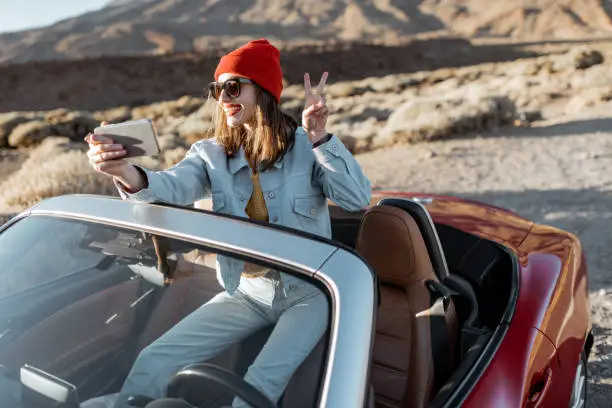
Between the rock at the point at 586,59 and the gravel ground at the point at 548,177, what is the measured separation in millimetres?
13048

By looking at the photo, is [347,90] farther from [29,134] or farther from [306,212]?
[306,212]

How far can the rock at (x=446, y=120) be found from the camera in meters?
11.7

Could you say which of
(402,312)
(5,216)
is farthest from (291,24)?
(402,312)

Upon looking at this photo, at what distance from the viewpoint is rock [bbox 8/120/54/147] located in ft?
60.5

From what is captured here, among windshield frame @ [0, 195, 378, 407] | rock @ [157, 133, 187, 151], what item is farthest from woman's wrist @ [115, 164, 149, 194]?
rock @ [157, 133, 187, 151]

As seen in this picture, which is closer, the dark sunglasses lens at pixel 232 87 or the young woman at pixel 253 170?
the young woman at pixel 253 170

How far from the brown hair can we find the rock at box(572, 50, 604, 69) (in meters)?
24.7

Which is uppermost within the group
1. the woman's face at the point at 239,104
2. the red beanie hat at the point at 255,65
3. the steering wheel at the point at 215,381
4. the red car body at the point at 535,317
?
the red beanie hat at the point at 255,65

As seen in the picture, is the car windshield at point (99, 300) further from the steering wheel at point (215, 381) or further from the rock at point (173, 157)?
the rock at point (173, 157)

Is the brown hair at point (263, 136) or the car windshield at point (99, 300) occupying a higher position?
the brown hair at point (263, 136)

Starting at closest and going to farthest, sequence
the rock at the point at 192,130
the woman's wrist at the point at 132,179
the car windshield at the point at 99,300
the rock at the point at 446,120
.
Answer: the car windshield at the point at 99,300, the woman's wrist at the point at 132,179, the rock at the point at 446,120, the rock at the point at 192,130

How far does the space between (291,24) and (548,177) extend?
102 metres

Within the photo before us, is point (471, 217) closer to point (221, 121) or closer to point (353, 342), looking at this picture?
point (221, 121)

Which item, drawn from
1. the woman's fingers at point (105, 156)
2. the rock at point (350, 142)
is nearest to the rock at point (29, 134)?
the rock at point (350, 142)
